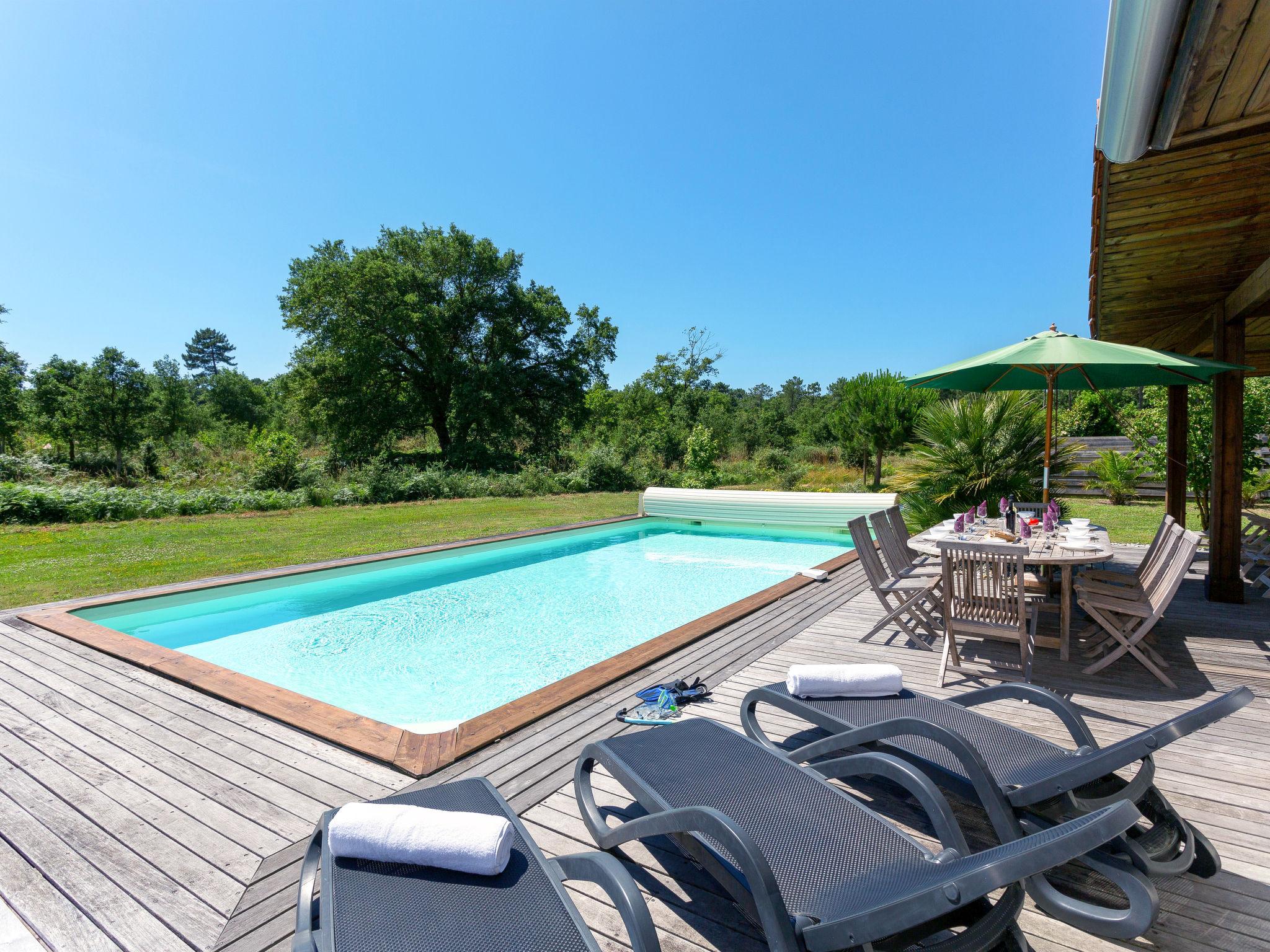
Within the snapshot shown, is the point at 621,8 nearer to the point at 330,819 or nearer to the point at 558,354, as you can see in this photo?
the point at 330,819

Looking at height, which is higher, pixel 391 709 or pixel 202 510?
pixel 202 510

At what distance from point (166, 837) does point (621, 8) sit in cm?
1216

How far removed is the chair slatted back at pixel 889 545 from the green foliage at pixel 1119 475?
1082 centimetres

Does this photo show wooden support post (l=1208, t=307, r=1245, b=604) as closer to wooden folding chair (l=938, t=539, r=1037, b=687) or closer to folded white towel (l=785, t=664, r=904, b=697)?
wooden folding chair (l=938, t=539, r=1037, b=687)

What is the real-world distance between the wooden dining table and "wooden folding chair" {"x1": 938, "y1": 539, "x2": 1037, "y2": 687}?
16cm

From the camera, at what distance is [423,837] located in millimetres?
1543

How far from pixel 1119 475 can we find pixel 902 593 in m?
11.5

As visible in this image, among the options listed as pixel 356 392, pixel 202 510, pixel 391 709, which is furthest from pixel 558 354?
pixel 391 709

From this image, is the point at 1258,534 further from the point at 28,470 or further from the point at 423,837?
the point at 28,470

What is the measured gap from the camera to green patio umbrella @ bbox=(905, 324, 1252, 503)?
4258mm

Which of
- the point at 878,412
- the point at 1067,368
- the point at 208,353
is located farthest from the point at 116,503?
the point at 208,353

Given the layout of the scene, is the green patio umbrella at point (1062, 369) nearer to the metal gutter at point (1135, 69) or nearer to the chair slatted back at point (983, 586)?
the chair slatted back at point (983, 586)

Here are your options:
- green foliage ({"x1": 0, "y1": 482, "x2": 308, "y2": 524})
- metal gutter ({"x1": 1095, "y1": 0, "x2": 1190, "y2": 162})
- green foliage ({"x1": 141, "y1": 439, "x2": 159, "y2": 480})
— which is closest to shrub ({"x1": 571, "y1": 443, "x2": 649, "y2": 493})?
green foliage ({"x1": 0, "y1": 482, "x2": 308, "y2": 524})

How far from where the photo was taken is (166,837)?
7.38 feet
